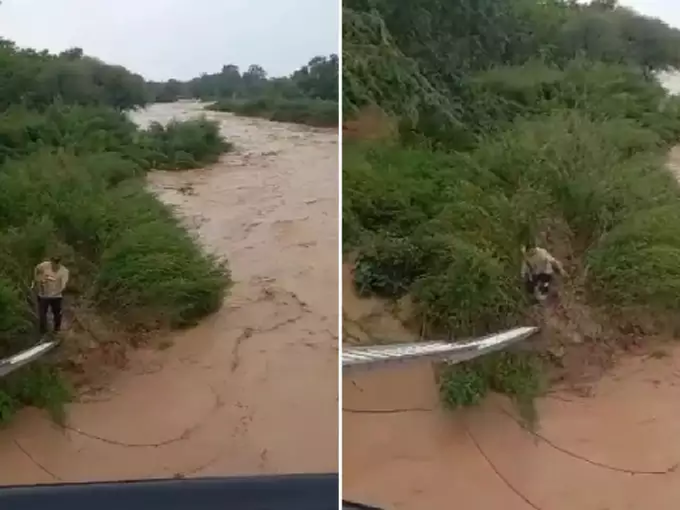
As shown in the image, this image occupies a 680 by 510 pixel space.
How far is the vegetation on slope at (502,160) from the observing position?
215 cm

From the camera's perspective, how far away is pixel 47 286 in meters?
2.15

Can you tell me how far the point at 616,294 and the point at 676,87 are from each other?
56cm

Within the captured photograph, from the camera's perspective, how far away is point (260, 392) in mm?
2227

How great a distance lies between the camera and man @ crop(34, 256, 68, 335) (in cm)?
216

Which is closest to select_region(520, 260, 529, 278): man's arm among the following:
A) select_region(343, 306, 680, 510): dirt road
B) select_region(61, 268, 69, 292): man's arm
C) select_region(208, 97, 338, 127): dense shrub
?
select_region(343, 306, 680, 510): dirt road

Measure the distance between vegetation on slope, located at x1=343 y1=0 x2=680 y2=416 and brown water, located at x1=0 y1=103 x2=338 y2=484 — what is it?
0.43 ft

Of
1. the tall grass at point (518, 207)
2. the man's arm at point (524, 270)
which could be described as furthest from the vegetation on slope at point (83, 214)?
the man's arm at point (524, 270)

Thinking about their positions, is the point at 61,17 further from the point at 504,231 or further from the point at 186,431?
the point at 504,231

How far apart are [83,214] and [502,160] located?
1.09 m

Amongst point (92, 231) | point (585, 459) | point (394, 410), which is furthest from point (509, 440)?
point (92, 231)

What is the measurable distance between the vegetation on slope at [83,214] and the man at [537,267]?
78cm

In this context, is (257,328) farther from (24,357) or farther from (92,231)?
(24,357)

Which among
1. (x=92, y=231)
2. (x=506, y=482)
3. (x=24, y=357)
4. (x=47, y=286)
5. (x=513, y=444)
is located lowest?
(x=506, y=482)

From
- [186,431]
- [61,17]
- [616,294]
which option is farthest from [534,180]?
[61,17]
